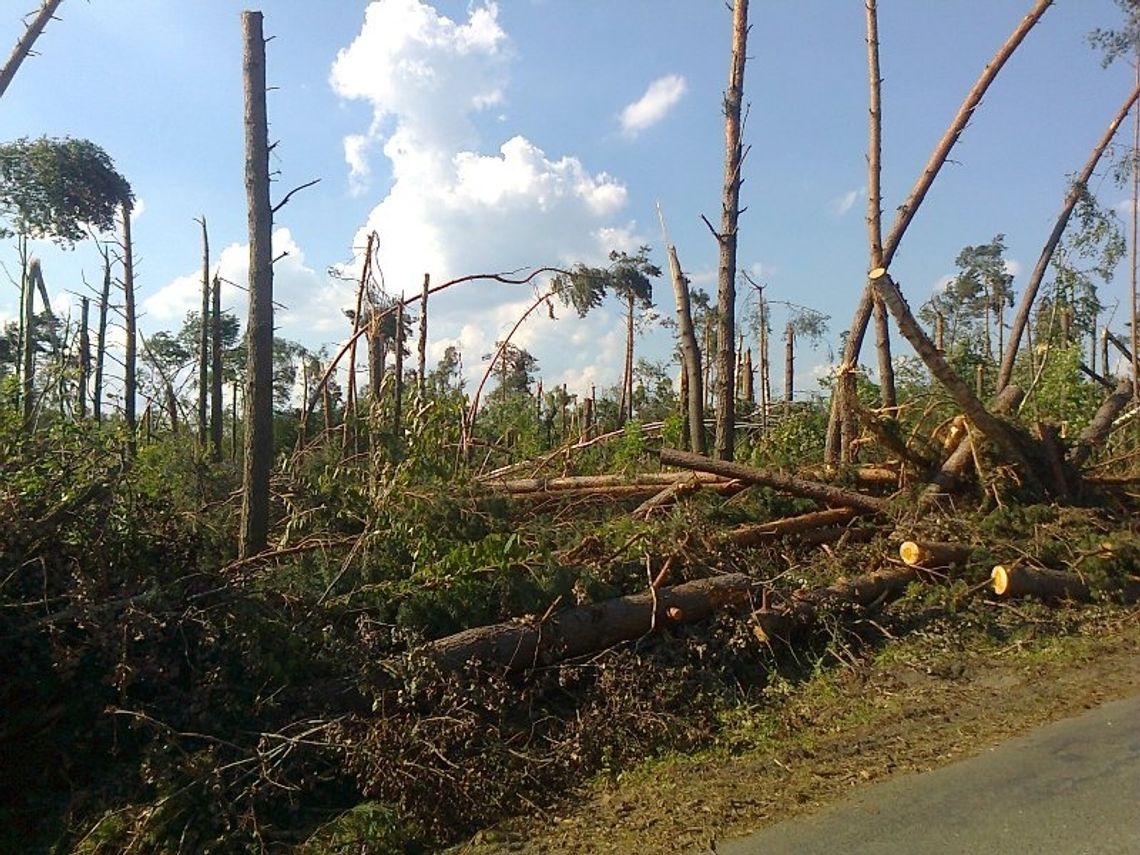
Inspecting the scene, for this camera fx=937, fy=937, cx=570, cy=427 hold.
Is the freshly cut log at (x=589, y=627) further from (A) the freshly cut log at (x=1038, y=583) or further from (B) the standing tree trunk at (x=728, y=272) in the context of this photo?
(B) the standing tree trunk at (x=728, y=272)

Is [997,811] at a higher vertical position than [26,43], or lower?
lower

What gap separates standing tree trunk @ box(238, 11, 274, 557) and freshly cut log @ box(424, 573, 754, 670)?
2115mm

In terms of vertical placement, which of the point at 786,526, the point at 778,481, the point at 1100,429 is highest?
the point at 1100,429

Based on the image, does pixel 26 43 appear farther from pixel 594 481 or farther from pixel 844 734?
pixel 844 734

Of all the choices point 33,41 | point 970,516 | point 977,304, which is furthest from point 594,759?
point 977,304

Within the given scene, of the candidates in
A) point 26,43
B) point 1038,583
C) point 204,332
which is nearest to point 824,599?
point 1038,583

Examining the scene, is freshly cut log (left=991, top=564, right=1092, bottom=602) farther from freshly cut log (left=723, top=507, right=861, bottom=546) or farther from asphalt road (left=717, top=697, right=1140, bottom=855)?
asphalt road (left=717, top=697, right=1140, bottom=855)

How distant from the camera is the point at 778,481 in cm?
905

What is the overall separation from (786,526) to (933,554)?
4.25ft

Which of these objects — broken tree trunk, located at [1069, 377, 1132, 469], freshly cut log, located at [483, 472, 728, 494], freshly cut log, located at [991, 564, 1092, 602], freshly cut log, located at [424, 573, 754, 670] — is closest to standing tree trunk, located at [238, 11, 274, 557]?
freshly cut log, located at [424, 573, 754, 670]

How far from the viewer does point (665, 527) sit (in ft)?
25.4

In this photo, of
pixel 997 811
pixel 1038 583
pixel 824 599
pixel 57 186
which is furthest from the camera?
pixel 57 186

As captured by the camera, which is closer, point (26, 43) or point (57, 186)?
point (26, 43)

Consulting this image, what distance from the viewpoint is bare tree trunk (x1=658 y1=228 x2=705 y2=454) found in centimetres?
1245
